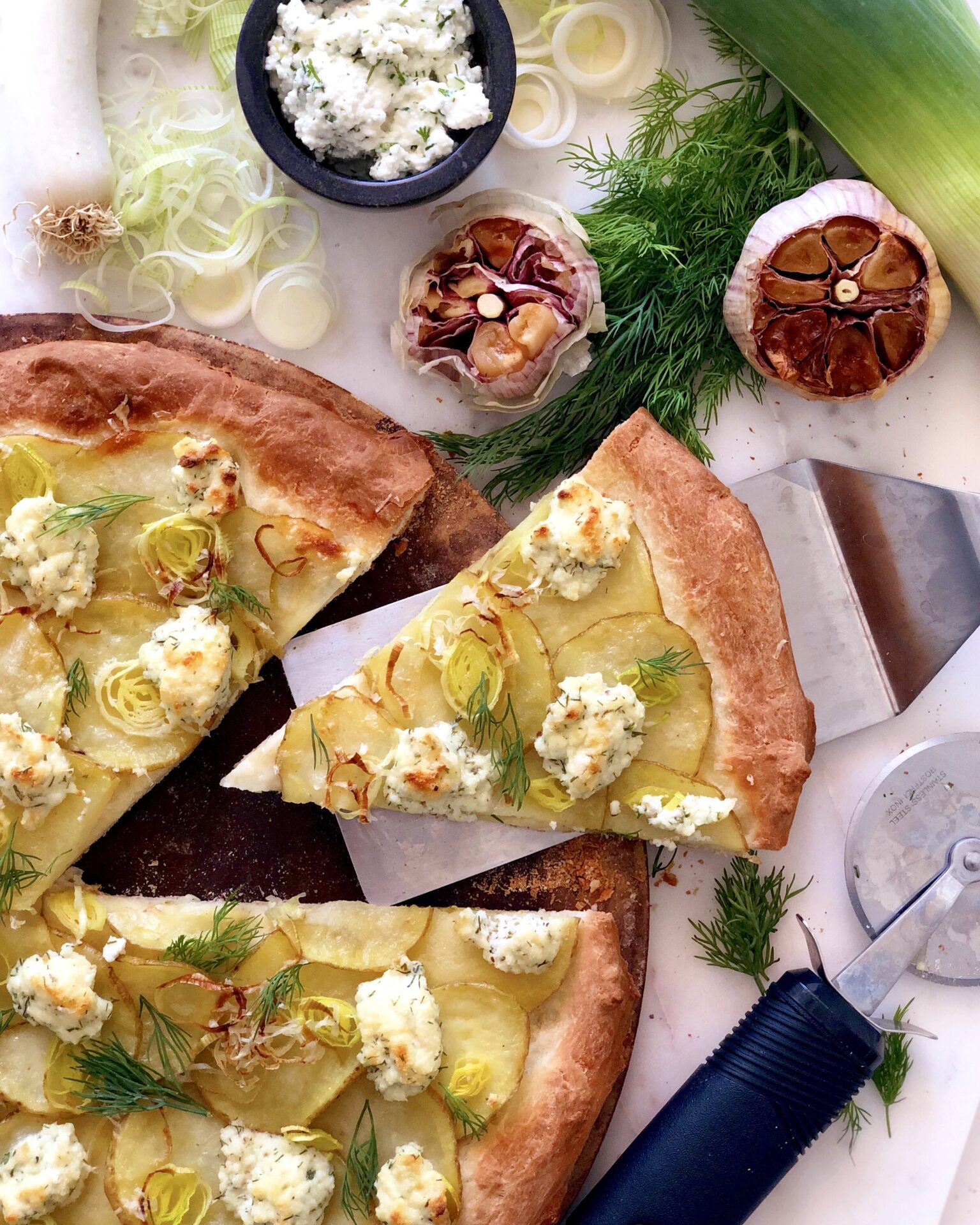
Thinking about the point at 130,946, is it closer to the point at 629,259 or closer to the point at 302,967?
the point at 302,967

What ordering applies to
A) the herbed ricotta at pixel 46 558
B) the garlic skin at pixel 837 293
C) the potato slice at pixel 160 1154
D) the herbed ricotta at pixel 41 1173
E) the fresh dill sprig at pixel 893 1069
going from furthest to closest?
the fresh dill sprig at pixel 893 1069 < the garlic skin at pixel 837 293 < the herbed ricotta at pixel 46 558 < the potato slice at pixel 160 1154 < the herbed ricotta at pixel 41 1173

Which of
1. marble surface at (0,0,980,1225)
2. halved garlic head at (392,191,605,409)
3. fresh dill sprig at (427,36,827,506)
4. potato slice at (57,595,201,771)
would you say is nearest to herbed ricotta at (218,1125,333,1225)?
marble surface at (0,0,980,1225)

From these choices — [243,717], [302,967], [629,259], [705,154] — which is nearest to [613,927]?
[302,967]

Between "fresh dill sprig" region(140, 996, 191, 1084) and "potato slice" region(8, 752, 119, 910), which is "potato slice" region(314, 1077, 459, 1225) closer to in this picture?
"fresh dill sprig" region(140, 996, 191, 1084)

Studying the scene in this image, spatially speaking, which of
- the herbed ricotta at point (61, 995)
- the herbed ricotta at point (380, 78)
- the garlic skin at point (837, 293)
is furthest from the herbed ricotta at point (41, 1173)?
the garlic skin at point (837, 293)

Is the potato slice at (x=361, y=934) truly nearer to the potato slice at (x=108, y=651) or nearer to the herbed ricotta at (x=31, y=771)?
the potato slice at (x=108, y=651)

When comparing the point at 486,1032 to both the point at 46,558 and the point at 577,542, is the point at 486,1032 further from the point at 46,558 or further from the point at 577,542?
the point at 46,558

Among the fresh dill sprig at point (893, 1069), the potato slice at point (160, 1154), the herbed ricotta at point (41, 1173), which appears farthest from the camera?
A: the fresh dill sprig at point (893, 1069)
